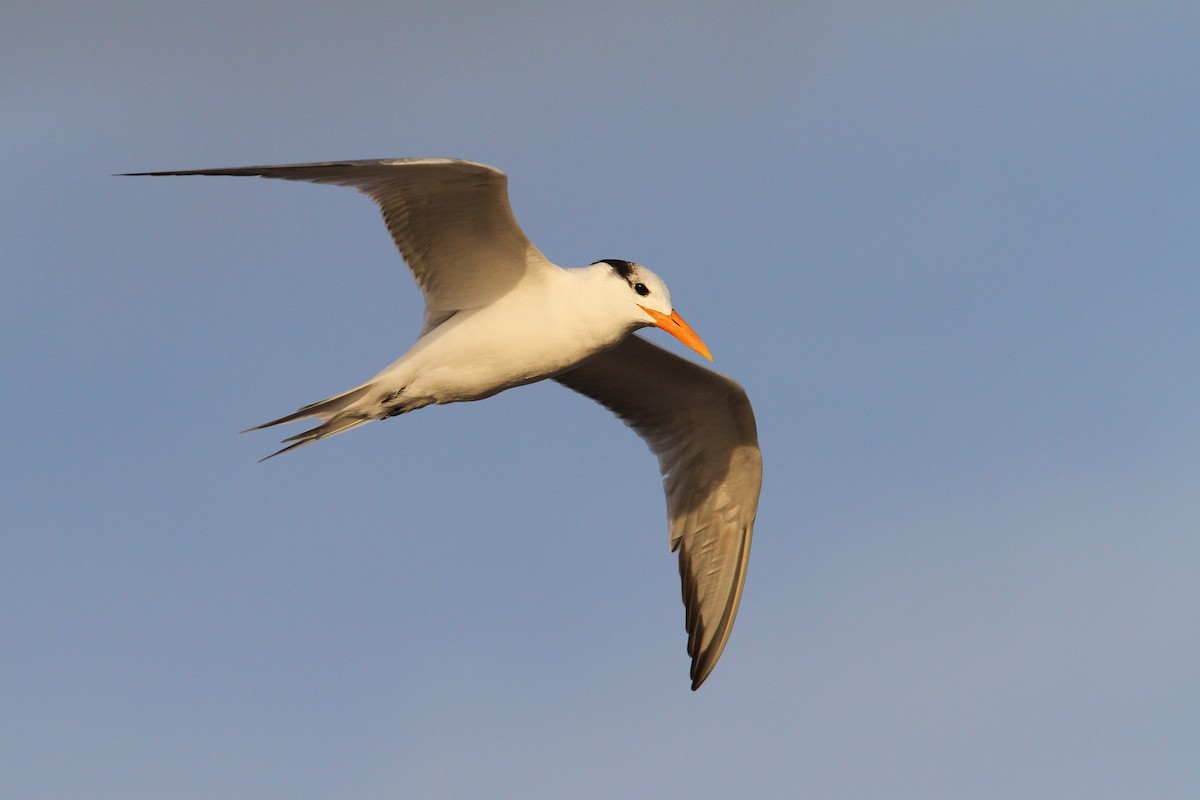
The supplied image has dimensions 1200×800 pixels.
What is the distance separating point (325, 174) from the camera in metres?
8.91

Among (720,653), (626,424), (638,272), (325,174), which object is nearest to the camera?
(325,174)

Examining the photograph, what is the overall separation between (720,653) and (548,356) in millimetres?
3553

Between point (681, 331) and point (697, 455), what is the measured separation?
291cm

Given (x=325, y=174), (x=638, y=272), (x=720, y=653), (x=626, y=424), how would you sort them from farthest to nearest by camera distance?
(x=626, y=424), (x=720, y=653), (x=638, y=272), (x=325, y=174)

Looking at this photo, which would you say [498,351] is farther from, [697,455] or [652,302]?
[697,455]

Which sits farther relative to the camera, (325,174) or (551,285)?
(551,285)

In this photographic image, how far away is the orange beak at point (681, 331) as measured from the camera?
33.0 ft

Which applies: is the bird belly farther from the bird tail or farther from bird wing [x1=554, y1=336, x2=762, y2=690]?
bird wing [x1=554, y1=336, x2=762, y2=690]

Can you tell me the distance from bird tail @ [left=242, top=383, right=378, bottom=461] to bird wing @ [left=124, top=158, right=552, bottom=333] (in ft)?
2.67

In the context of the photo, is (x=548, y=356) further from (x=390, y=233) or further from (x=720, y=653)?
(x=720, y=653)

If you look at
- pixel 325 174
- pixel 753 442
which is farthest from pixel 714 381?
pixel 325 174

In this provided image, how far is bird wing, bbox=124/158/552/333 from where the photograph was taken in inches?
359

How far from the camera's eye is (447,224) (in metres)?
10.0

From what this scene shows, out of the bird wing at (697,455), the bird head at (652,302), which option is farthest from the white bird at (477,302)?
the bird wing at (697,455)
